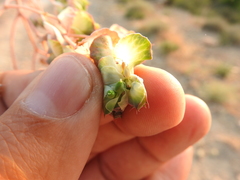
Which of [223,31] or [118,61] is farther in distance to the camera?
[223,31]

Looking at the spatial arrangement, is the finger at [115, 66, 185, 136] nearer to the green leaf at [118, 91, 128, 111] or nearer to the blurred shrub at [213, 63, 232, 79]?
the green leaf at [118, 91, 128, 111]

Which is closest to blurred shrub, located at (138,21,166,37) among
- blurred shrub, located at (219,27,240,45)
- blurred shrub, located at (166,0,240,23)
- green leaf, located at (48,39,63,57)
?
blurred shrub, located at (219,27,240,45)

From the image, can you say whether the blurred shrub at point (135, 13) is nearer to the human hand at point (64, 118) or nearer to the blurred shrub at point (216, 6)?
the blurred shrub at point (216, 6)

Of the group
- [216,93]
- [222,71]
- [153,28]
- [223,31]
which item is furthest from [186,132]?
[223,31]

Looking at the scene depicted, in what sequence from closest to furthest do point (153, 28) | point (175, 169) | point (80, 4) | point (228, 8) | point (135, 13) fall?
point (80, 4) → point (175, 169) → point (153, 28) → point (135, 13) → point (228, 8)

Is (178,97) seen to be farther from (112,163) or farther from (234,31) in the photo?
(234,31)

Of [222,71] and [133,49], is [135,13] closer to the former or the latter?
[222,71]

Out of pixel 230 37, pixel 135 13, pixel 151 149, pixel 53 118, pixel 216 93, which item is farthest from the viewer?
pixel 135 13
